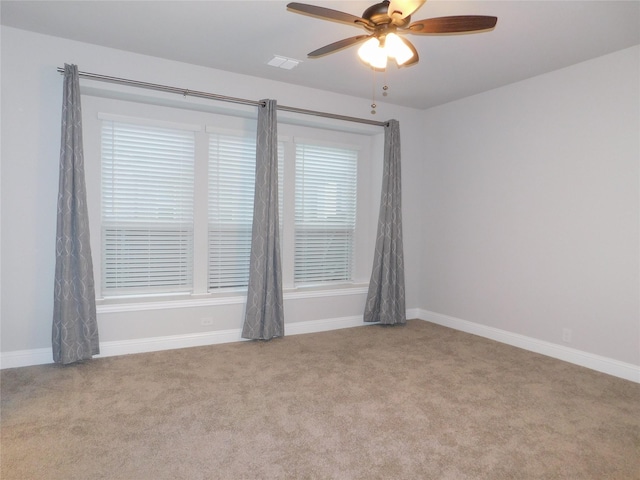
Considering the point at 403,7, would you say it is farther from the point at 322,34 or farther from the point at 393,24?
the point at 322,34

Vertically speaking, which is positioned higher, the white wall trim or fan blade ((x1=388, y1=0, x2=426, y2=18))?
fan blade ((x1=388, y1=0, x2=426, y2=18))

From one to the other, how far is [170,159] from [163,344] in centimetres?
180

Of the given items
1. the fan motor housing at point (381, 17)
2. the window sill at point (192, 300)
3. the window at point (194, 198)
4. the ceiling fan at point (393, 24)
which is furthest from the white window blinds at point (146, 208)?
the fan motor housing at point (381, 17)

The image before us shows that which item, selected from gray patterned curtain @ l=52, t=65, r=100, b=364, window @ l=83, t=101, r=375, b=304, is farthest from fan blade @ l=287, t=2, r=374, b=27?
window @ l=83, t=101, r=375, b=304

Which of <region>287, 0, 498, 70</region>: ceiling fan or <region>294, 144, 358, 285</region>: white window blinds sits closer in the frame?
<region>287, 0, 498, 70</region>: ceiling fan

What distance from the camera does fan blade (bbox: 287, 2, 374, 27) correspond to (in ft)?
7.04

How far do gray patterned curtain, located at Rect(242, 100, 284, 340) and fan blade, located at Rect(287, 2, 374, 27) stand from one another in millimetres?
1968

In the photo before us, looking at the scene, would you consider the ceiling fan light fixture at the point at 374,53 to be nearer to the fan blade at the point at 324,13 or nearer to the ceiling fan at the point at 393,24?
the ceiling fan at the point at 393,24

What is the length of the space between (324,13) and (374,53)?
1.59 feet

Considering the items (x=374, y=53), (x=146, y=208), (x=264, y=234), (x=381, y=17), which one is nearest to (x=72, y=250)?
(x=146, y=208)

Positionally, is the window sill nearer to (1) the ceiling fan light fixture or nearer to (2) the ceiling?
(2) the ceiling

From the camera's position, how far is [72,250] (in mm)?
3336

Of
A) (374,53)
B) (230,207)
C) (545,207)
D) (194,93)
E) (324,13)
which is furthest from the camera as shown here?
(230,207)

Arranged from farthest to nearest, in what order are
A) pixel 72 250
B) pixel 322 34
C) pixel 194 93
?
pixel 194 93 < pixel 72 250 < pixel 322 34
